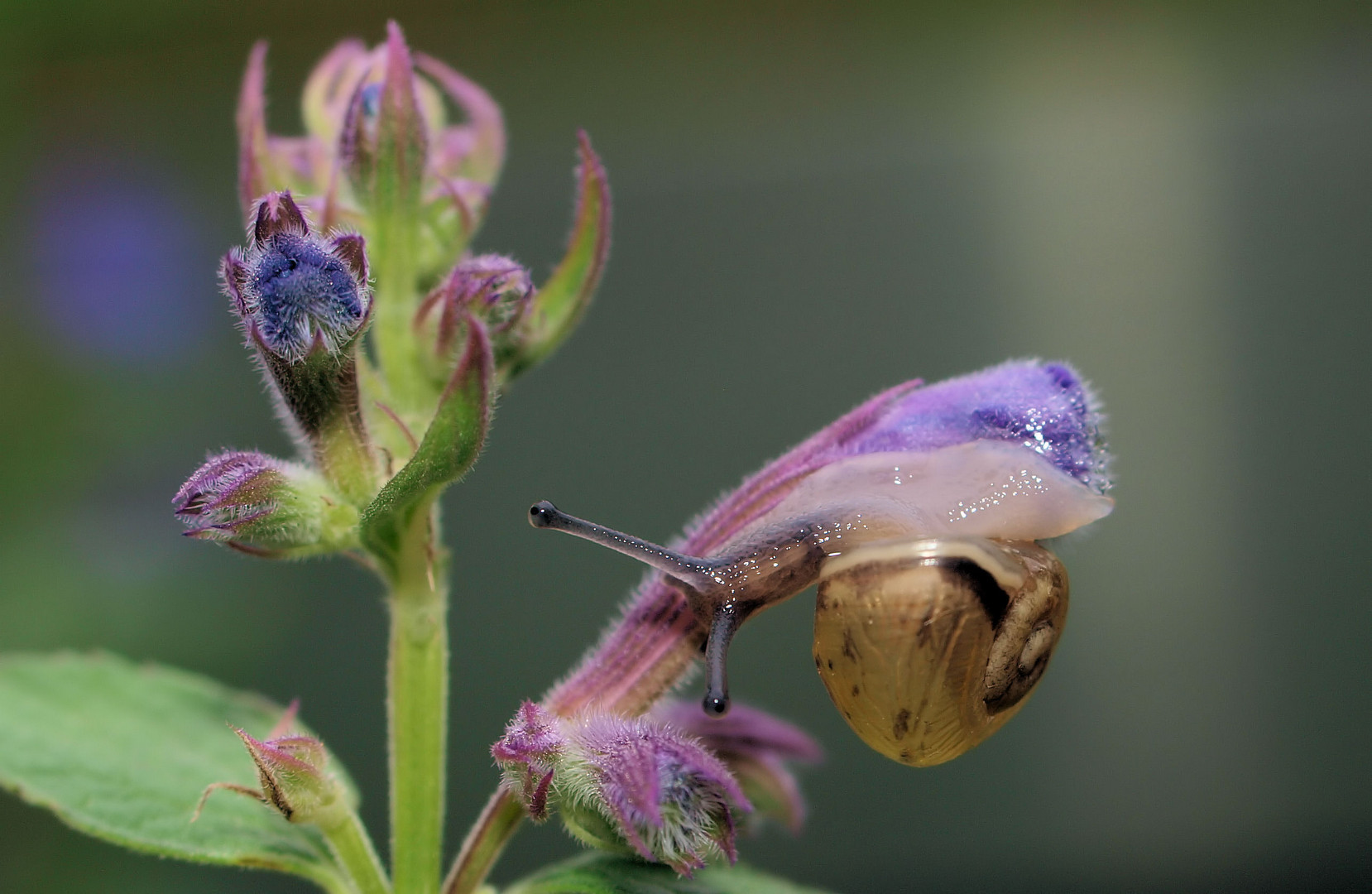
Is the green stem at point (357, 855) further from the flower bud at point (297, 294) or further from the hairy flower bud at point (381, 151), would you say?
the hairy flower bud at point (381, 151)

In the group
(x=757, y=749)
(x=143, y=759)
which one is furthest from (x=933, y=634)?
(x=143, y=759)

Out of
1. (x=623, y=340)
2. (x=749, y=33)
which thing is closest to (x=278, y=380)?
(x=623, y=340)

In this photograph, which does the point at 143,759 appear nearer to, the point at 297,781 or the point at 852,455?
the point at 297,781

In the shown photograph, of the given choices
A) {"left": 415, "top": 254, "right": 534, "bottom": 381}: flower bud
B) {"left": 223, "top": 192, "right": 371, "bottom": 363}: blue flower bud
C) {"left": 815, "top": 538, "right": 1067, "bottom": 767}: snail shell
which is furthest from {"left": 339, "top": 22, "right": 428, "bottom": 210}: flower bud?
{"left": 815, "top": 538, "right": 1067, "bottom": 767}: snail shell

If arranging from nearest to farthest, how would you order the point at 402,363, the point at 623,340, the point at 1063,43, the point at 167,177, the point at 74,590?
the point at 402,363, the point at 74,590, the point at 623,340, the point at 1063,43, the point at 167,177

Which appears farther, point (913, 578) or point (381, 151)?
point (381, 151)

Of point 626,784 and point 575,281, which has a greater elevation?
point 575,281

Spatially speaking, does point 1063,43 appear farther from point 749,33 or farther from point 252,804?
point 252,804
